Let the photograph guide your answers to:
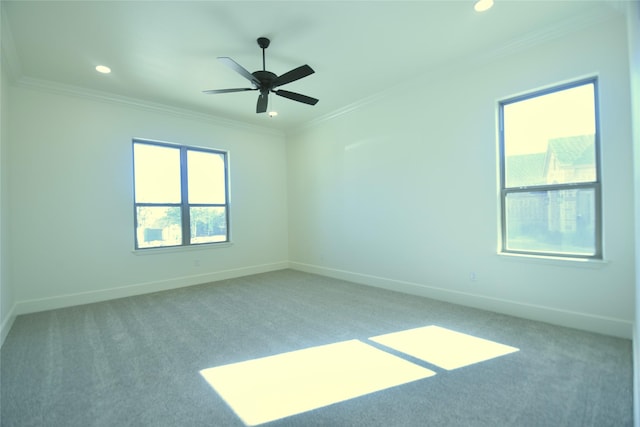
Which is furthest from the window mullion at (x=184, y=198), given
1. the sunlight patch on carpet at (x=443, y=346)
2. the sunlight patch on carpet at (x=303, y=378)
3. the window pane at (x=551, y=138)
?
the window pane at (x=551, y=138)

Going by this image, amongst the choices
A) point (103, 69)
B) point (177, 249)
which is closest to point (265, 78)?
point (103, 69)

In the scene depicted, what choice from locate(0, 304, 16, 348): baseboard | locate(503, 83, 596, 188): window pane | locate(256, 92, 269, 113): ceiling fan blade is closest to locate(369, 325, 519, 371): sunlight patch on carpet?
locate(503, 83, 596, 188): window pane

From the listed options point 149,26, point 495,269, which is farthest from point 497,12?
point 149,26

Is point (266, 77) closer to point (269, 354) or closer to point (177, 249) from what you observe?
point (269, 354)

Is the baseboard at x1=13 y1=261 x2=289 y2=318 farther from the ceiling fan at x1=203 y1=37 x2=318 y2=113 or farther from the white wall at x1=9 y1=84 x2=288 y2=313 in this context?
the ceiling fan at x1=203 y1=37 x2=318 y2=113

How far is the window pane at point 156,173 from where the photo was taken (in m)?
4.87

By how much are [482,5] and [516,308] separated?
3.14m

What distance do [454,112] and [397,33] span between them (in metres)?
1.34

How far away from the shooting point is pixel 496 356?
8.10ft

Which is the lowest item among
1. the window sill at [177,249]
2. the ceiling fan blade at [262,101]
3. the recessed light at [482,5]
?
the window sill at [177,249]

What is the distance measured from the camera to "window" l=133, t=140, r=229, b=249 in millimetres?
4904

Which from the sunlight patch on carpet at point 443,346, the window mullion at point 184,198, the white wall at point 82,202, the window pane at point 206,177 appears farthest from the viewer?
the window pane at point 206,177

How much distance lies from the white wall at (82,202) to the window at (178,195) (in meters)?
0.19

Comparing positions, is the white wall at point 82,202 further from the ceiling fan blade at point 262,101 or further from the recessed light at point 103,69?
the ceiling fan blade at point 262,101
